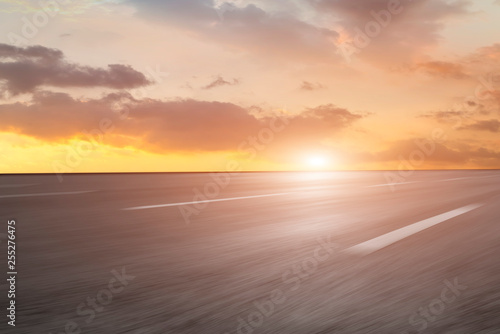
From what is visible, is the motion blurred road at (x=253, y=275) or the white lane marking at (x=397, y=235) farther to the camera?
the white lane marking at (x=397, y=235)

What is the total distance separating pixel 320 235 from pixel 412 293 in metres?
2.46

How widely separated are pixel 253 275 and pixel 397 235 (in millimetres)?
2712

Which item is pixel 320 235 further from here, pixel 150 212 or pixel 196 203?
pixel 196 203

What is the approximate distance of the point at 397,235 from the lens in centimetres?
585

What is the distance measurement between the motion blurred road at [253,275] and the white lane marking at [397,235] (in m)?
0.02

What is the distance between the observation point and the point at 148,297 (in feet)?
9.90

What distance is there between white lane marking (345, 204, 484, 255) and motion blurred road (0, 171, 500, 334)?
22 millimetres

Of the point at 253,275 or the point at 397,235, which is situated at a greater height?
the point at 397,235

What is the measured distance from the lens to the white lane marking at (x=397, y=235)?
16.0 feet

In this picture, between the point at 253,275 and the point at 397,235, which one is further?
the point at 397,235

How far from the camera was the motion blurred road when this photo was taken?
266 centimetres

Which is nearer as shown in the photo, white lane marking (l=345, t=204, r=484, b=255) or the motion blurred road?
the motion blurred road

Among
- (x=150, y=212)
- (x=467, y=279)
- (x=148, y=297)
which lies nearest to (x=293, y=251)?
(x=467, y=279)

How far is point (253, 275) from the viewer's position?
368 cm
